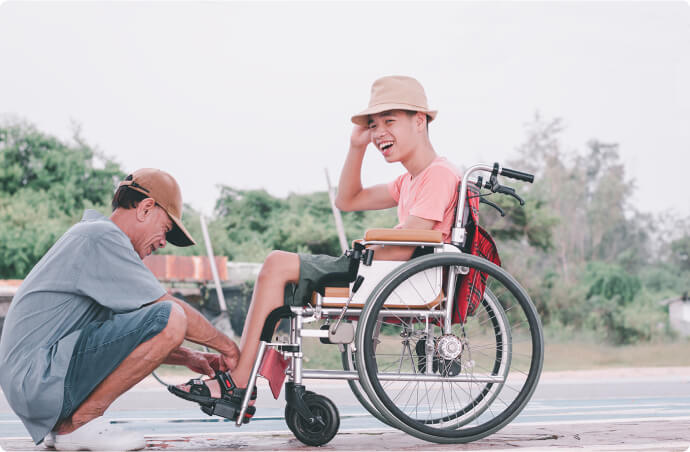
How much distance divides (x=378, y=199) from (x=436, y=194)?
50cm

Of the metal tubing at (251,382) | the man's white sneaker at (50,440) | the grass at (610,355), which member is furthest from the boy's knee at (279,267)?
the grass at (610,355)

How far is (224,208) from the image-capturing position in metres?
15.6

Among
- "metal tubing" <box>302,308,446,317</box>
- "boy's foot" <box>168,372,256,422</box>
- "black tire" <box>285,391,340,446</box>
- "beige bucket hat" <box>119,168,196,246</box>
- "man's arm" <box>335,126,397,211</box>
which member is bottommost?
"black tire" <box>285,391,340,446</box>

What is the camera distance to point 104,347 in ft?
7.55

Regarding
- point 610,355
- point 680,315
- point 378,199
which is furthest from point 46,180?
point 680,315

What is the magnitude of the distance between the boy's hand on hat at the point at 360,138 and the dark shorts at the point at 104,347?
110cm

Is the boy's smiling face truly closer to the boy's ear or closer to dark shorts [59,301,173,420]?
the boy's ear

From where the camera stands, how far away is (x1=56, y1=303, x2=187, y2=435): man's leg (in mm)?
2338

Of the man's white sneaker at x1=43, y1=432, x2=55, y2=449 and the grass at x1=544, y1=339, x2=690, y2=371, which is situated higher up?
the man's white sneaker at x1=43, y1=432, x2=55, y2=449

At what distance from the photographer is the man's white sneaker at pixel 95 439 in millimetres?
2441

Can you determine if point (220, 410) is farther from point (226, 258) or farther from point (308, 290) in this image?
point (226, 258)

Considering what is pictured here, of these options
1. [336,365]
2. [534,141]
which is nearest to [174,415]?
[336,365]

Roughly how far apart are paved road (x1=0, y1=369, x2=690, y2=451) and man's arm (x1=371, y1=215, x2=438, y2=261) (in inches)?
26.8

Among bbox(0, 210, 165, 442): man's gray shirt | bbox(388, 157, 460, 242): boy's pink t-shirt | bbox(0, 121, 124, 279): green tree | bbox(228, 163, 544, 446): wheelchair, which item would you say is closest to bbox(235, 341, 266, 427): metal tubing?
bbox(228, 163, 544, 446): wheelchair
